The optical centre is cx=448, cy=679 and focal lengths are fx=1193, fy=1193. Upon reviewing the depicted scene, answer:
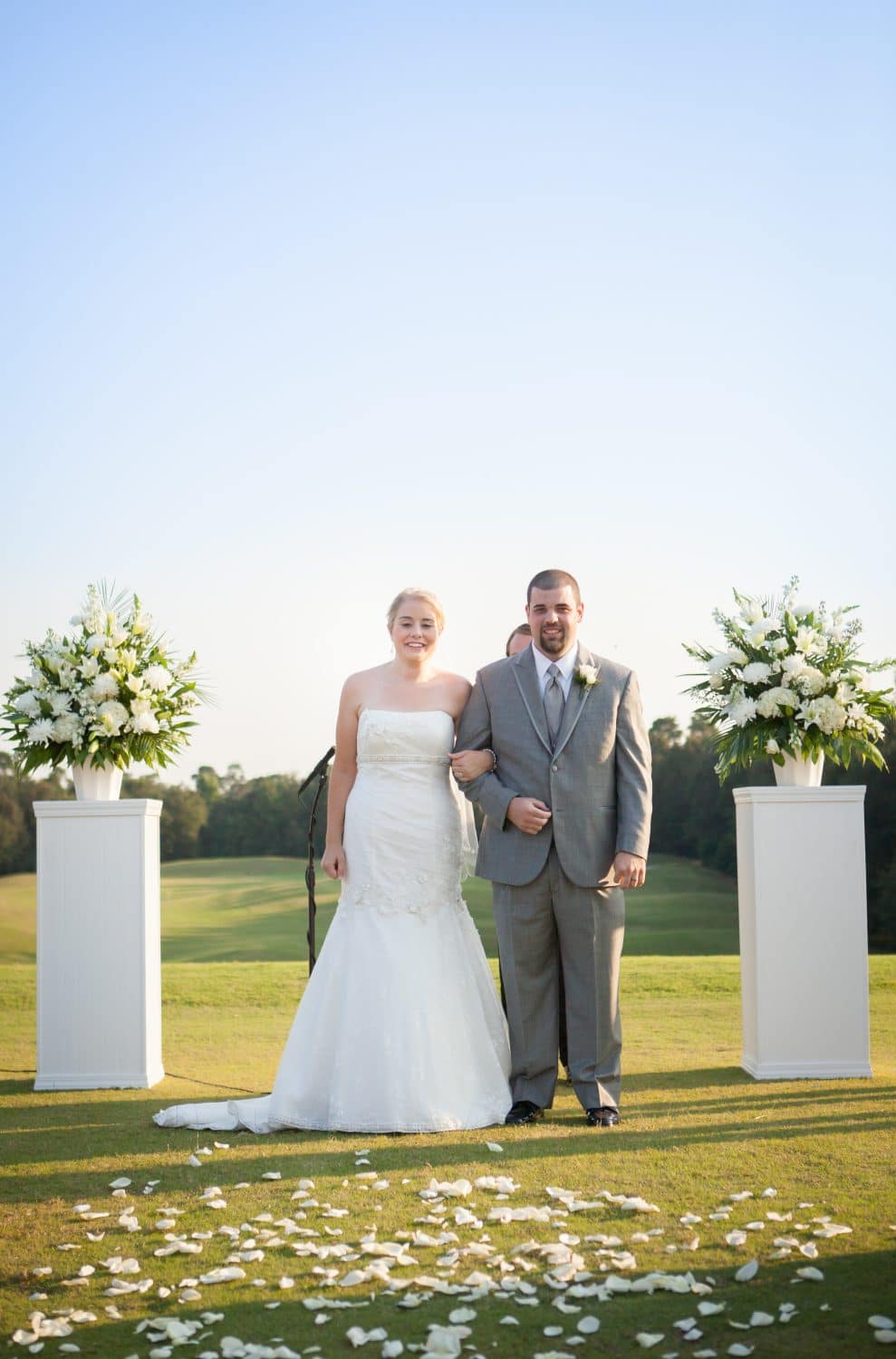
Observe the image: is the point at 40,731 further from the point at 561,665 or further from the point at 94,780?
the point at 561,665

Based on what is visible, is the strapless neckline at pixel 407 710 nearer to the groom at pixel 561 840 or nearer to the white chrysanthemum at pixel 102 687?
the groom at pixel 561 840

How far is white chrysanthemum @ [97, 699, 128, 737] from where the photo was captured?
6449 mm

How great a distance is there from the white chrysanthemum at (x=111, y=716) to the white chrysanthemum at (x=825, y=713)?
3.63 meters

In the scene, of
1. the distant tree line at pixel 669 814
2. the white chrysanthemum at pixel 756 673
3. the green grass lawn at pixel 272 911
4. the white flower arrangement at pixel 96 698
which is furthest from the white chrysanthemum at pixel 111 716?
the distant tree line at pixel 669 814

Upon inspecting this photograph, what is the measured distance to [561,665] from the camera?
5.48 metres

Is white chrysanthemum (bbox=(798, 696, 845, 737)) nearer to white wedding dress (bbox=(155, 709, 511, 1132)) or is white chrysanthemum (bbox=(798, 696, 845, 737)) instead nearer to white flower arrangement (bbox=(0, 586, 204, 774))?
white wedding dress (bbox=(155, 709, 511, 1132))

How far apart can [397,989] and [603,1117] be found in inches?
40.9

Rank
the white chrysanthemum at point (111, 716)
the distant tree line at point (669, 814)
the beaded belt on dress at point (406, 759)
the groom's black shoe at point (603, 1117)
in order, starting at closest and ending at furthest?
the groom's black shoe at point (603, 1117)
the beaded belt on dress at point (406, 759)
the white chrysanthemum at point (111, 716)
the distant tree line at point (669, 814)

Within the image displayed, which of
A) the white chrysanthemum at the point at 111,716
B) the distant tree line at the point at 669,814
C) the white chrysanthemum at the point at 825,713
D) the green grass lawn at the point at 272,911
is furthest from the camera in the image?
the distant tree line at the point at 669,814

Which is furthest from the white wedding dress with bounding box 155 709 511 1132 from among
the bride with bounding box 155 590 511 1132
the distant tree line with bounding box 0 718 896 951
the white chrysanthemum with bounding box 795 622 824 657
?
the distant tree line with bounding box 0 718 896 951

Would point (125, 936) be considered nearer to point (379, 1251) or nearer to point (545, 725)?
point (545, 725)

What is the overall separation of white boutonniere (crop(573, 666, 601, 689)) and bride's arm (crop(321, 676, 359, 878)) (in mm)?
1067

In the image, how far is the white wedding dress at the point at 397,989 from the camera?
516cm

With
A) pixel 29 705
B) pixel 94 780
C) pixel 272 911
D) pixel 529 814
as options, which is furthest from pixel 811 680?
pixel 272 911
